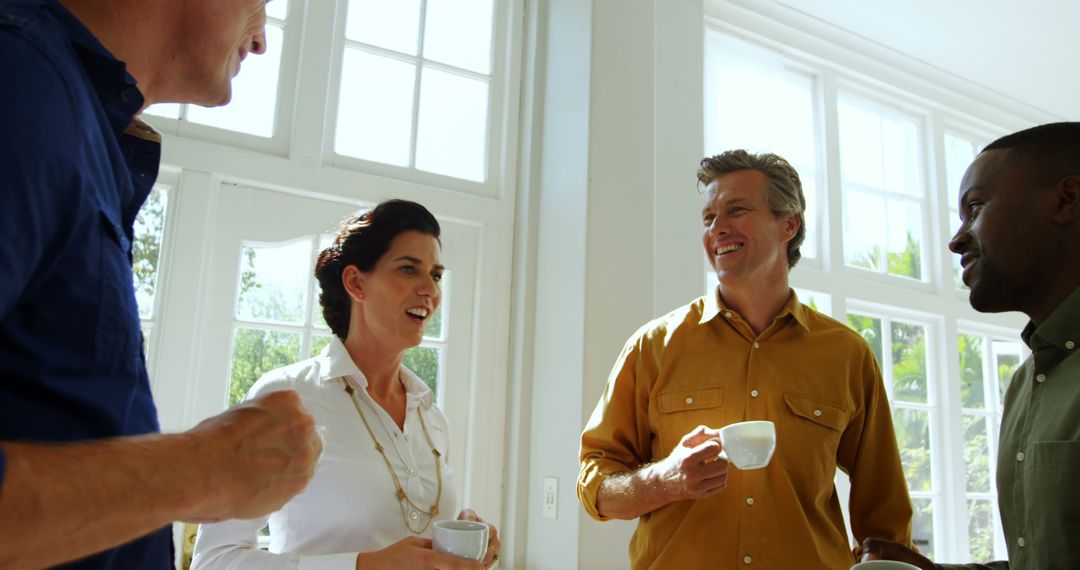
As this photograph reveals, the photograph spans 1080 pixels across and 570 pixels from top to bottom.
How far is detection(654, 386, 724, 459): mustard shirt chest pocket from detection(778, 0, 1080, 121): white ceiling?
258 cm

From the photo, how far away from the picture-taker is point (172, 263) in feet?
6.85

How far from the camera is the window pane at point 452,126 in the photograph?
104 inches

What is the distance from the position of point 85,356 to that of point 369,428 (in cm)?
89

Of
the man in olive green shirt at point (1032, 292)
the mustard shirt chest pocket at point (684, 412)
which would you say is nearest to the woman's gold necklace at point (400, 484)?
the mustard shirt chest pocket at point (684, 412)

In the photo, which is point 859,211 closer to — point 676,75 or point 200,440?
point 676,75

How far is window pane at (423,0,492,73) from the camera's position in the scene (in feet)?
8.96

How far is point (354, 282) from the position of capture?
165 cm

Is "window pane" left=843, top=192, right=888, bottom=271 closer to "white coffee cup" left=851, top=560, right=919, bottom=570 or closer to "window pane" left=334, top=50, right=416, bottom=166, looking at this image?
"window pane" left=334, top=50, right=416, bottom=166

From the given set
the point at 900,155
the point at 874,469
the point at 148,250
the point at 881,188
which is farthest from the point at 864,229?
the point at 148,250

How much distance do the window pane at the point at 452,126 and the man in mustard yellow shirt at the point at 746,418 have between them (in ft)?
3.59

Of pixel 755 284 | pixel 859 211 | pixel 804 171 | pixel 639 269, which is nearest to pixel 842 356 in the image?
pixel 755 284

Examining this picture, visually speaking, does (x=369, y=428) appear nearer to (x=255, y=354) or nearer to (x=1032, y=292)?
(x=255, y=354)

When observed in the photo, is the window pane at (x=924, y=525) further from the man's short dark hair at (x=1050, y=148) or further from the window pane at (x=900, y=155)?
the man's short dark hair at (x=1050, y=148)

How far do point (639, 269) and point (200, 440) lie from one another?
1957 mm
